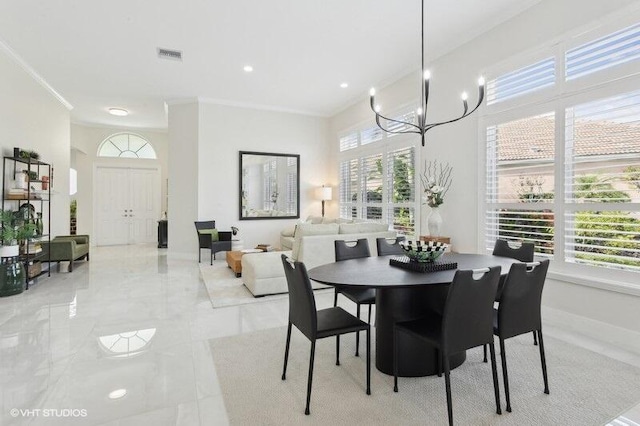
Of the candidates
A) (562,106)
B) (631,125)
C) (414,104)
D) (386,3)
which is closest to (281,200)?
(414,104)

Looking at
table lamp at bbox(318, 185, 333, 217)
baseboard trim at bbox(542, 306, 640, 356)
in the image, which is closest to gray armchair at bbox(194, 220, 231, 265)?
table lamp at bbox(318, 185, 333, 217)

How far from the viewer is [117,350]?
280cm

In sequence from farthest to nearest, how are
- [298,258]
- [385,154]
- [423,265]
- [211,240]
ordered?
[211,240]
[385,154]
[298,258]
[423,265]

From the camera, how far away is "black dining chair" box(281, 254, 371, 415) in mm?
2012

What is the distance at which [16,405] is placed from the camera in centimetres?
204

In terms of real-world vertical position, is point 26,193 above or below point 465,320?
above

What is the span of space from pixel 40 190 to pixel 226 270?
11.3 ft

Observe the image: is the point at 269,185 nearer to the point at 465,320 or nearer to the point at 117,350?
the point at 117,350

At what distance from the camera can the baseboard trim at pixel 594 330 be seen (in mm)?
2838

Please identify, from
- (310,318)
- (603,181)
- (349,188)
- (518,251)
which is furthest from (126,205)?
(603,181)

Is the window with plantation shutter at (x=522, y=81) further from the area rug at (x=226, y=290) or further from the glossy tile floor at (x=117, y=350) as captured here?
the area rug at (x=226, y=290)

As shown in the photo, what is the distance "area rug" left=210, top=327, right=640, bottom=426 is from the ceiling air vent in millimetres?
4148

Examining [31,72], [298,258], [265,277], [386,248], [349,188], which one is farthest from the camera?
[349,188]

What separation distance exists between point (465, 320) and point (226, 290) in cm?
347
